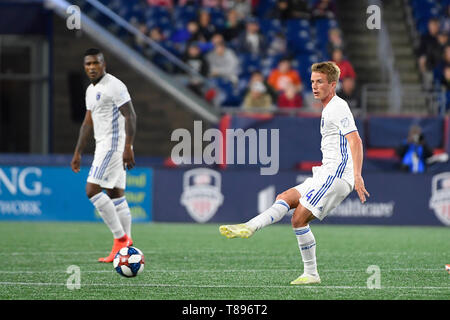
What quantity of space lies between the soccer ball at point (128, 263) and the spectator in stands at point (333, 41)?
1226 cm

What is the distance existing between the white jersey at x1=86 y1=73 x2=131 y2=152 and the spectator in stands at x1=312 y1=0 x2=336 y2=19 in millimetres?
11562

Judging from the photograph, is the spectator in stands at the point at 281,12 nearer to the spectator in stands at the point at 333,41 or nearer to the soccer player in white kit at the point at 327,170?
the spectator in stands at the point at 333,41

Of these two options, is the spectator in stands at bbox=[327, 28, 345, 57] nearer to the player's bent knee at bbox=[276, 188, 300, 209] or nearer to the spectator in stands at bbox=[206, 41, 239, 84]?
the spectator in stands at bbox=[206, 41, 239, 84]

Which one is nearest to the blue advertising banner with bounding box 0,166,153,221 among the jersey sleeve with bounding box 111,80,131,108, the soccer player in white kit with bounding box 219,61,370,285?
the jersey sleeve with bounding box 111,80,131,108

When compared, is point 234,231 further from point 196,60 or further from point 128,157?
point 196,60

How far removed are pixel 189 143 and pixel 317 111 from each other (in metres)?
2.55

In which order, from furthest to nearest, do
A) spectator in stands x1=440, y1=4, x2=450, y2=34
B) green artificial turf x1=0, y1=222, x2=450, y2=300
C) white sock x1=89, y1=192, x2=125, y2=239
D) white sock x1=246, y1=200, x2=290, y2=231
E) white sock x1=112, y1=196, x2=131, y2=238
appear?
spectator in stands x1=440, y1=4, x2=450, y2=34 → white sock x1=112, y1=196, x2=131, y2=238 → white sock x1=89, y1=192, x2=125, y2=239 → white sock x1=246, y1=200, x2=290, y2=231 → green artificial turf x1=0, y1=222, x2=450, y2=300

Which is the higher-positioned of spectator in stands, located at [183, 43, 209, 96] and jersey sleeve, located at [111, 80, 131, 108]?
spectator in stands, located at [183, 43, 209, 96]

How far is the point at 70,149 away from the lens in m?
19.7

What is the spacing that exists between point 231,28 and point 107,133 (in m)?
9.91

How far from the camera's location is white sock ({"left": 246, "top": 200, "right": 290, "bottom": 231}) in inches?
309

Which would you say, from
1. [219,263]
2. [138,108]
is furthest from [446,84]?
[219,263]
